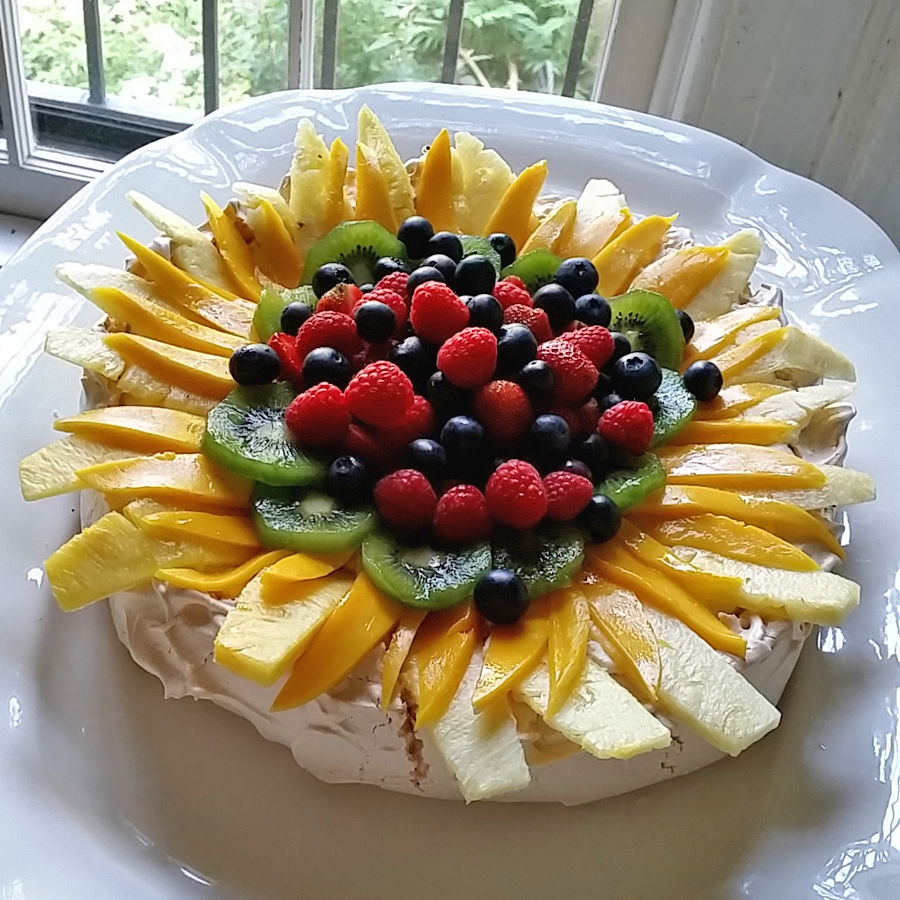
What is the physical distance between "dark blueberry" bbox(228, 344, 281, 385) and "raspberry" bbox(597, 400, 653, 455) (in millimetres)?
464

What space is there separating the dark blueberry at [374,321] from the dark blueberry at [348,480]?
0.21 m

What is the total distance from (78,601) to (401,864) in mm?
491

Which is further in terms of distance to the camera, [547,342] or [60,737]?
[547,342]

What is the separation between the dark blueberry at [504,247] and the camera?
5.79 feet

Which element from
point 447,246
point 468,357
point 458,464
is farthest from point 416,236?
point 458,464

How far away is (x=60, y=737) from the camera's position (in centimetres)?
134

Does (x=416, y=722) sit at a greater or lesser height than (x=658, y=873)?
greater

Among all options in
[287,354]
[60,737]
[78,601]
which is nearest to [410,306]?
[287,354]

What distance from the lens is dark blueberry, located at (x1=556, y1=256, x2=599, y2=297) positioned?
5.50 ft

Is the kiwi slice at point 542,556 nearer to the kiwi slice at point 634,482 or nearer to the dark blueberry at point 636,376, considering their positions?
the kiwi slice at point 634,482

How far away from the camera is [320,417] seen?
1.39 metres

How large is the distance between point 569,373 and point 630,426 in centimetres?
11

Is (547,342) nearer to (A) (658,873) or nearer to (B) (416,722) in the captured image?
(B) (416,722)

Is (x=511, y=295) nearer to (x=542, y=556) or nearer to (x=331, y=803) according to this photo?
(x=542, y=556)
